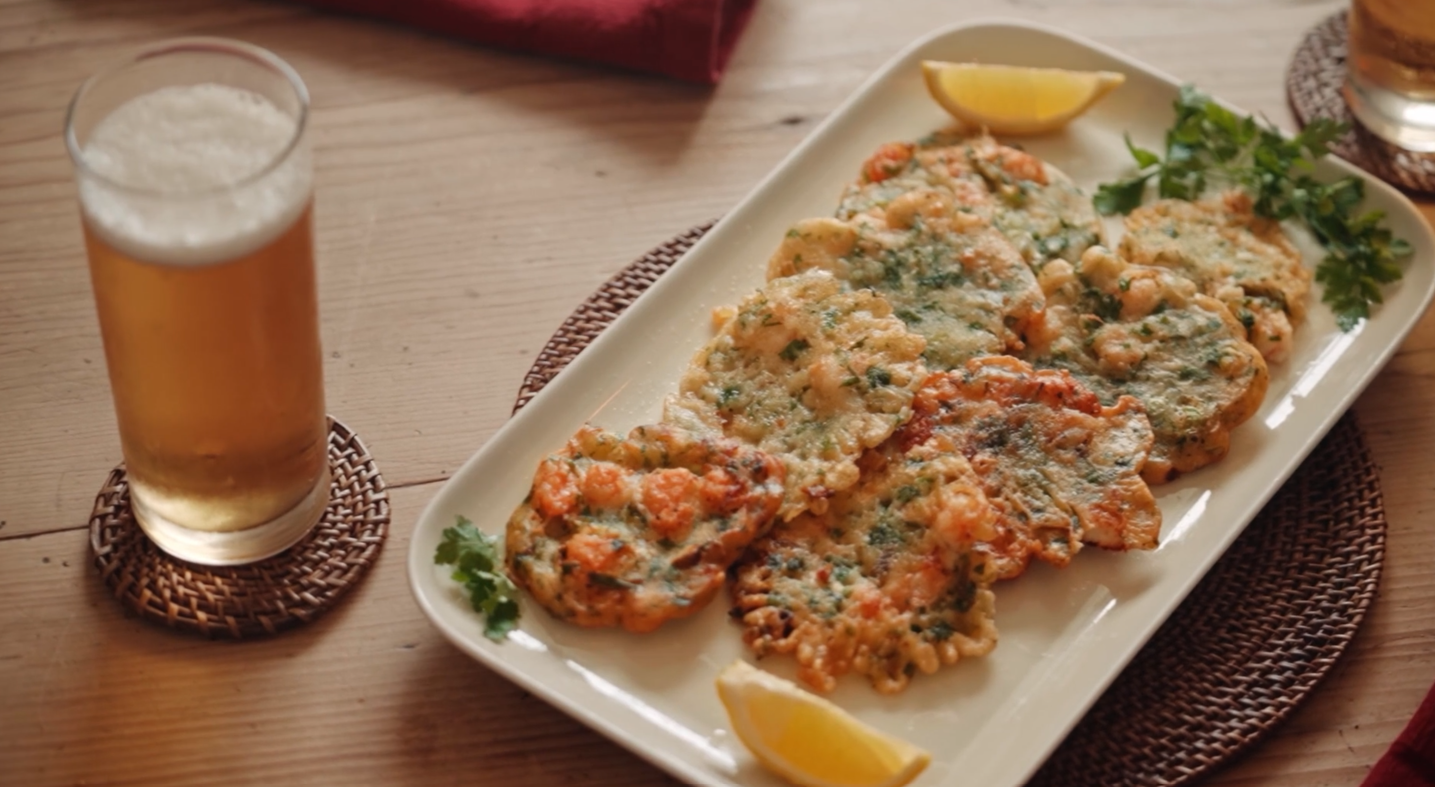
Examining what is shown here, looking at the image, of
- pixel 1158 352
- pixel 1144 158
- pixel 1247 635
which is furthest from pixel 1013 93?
pixel 1247 635

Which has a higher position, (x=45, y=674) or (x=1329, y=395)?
(x=1329, y=395)

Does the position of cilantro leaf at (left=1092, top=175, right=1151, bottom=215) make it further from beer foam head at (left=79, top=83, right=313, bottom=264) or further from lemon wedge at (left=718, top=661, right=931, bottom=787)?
beer foam head at (left=79, top=83, right=313, bottom=264)

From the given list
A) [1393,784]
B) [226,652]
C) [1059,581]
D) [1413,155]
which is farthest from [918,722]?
[1413,155]

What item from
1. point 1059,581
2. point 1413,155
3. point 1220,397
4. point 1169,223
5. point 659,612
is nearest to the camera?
point 659,612

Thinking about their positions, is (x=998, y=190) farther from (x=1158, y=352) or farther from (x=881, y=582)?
(x=881, y=582)

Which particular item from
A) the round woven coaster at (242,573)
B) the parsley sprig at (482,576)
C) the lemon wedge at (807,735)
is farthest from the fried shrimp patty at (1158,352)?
the round woven coaster at (242,573)

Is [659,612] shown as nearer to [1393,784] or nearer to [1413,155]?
[1393,784]

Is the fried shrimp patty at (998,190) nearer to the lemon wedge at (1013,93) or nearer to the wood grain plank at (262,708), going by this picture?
the lemon wedge at (1013,93)

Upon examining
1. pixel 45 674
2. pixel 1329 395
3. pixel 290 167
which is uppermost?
pixel 290 167
